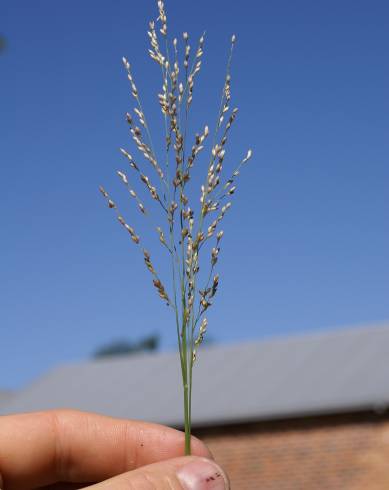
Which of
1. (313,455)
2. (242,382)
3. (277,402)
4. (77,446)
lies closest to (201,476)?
(77,446)

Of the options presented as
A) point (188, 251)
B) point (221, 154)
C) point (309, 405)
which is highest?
point (221, 154)

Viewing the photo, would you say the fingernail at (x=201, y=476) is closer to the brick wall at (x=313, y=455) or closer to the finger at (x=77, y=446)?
the finger at (x=77, y=446)

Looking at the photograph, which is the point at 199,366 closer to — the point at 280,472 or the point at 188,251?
the point at 280,472

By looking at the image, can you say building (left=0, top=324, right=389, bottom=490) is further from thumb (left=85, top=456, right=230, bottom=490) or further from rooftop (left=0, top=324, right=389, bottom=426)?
thumb (left=85, top=456, right=230, bottom=490)

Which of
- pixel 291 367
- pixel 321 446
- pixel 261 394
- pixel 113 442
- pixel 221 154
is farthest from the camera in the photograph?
pixel 291 367

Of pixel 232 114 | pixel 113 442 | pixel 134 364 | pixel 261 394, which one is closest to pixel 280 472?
pixel 261 394

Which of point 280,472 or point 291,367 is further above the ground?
point 291,367
